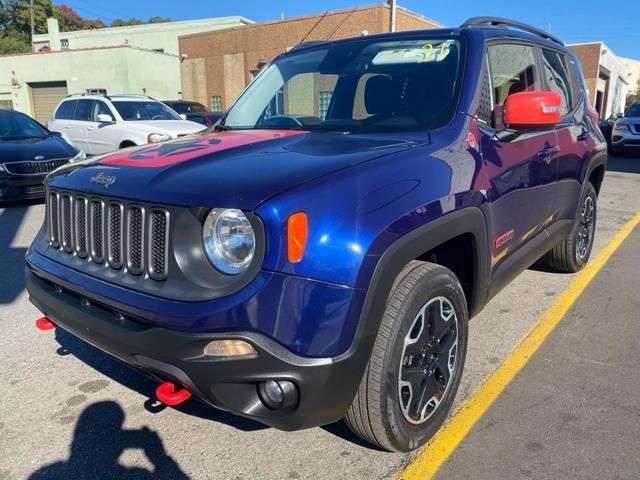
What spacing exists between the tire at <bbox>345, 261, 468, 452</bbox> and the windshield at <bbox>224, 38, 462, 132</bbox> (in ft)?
2.96

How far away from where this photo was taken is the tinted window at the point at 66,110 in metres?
12.1

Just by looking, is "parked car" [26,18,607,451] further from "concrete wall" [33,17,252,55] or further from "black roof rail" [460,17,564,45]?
"concrete wall" [33,17,252,55]

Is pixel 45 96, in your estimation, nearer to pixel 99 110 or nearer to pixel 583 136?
pixel 99 110

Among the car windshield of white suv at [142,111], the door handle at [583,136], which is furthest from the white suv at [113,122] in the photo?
the door handle at [583,136]

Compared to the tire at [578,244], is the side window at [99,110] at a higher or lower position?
higher

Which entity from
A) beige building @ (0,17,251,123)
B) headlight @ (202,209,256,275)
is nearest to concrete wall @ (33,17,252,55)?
beige building @ (0,17,251,123)

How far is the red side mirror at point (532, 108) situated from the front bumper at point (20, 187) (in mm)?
7156

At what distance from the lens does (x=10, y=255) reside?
5648 millimetres

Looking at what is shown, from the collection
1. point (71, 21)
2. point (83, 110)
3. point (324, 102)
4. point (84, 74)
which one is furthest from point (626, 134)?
point (71, 21)

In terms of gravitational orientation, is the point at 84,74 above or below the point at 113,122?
above

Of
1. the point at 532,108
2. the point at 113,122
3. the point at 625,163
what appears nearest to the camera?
the point at 532,108

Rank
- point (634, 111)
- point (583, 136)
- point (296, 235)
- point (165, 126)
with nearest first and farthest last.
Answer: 1. point (296, 235)
2. point (583, 136)
3. point (165, 126)
4. point (634, 111)

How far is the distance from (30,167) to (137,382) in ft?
20.5

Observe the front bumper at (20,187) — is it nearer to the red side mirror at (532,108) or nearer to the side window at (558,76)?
the side window at (558,76)
